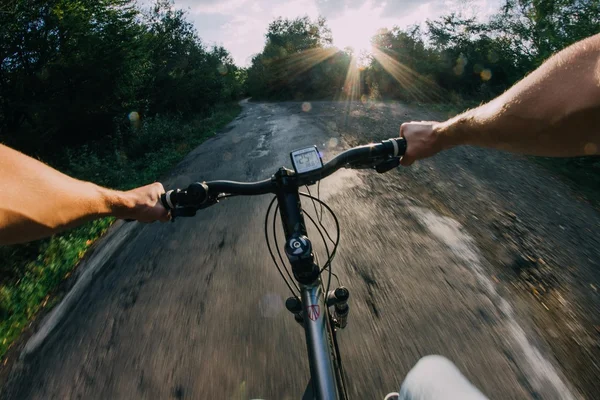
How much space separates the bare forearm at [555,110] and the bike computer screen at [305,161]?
0.66 metres

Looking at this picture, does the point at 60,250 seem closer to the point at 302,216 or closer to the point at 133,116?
the point at 302,216

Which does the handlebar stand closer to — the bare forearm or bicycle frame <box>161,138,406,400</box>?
bicycle frame <box>161,138,406,400</box>

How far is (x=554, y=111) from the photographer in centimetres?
87

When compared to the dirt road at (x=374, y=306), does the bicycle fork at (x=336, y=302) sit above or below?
above

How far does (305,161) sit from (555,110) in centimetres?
84

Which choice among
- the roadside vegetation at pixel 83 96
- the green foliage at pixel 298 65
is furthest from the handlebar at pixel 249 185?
the green foliage at pixel 298 65

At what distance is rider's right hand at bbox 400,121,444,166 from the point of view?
1469 millimetres

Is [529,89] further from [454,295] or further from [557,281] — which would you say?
[557,281]

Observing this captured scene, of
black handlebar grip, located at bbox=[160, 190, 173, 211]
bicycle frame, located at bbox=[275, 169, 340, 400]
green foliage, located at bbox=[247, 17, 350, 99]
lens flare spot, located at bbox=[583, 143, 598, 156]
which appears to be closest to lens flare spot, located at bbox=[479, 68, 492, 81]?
green foliage, located at bbox=[247, 17, 350, 99]

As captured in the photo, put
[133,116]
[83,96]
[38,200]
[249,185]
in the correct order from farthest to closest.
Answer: [133,116], [83,96], [249,185], [38,200]

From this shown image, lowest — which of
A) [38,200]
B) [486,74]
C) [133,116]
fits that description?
[486,74]

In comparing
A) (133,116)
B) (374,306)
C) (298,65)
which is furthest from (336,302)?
(298,65)

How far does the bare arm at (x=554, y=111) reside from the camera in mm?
794

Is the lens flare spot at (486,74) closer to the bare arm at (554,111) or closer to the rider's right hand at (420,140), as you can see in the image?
the rider's right hand at (420,140)
